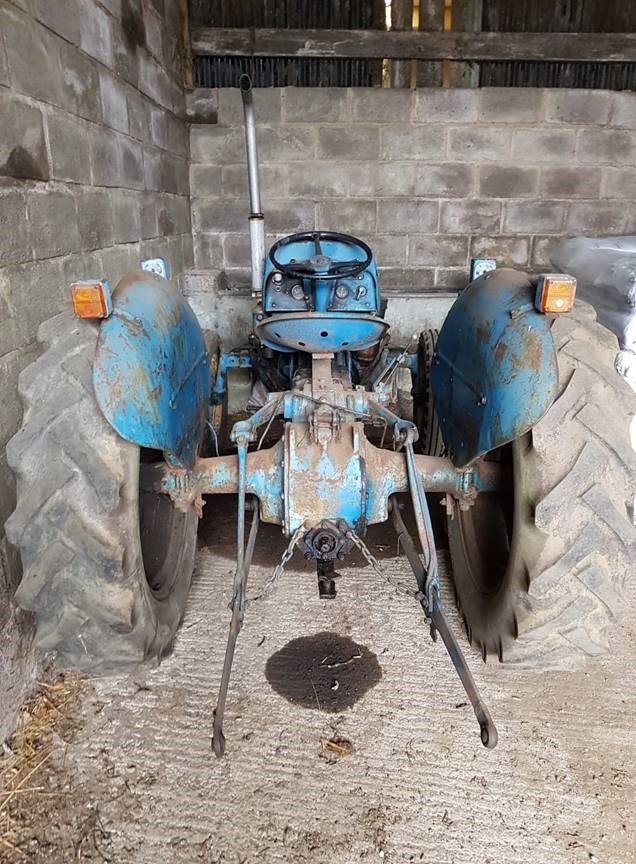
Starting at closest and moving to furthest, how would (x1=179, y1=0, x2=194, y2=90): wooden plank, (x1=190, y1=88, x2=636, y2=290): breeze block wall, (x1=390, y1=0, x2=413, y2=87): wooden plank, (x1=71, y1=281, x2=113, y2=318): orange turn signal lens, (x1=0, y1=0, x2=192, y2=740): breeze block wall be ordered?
(x1=71, y1=281, x2=113, y2=318): orange turn signal lens, (x1=0, y1=0, x2=192, y2=740): breeze block wall, (x1=179, y1=0, x2=194, y2=90): wooden plank, (x1=390, y1=0, x2=413, y2=87): wooden plank, (x1=190, y1=88, x2=636, y2=290): breeze block wall

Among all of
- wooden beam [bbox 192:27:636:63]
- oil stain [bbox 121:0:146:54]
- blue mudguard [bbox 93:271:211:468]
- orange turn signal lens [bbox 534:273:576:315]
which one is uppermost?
wooden beam [bbox 192:27:636:63]

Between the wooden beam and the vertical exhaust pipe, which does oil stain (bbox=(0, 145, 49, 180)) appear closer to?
the vertical exhaust pipe

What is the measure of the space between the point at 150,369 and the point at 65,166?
1.17 metres

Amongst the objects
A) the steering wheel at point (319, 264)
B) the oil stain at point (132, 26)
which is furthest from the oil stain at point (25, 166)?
the oil stain at point (132, 26)

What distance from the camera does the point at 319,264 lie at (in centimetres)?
243

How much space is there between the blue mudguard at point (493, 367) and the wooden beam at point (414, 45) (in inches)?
115

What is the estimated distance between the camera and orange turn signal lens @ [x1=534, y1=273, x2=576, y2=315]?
166 cm

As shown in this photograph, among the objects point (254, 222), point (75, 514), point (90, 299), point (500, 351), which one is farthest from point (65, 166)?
point (500, 351)

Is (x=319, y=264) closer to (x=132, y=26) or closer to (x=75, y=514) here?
(x=75, y=514)

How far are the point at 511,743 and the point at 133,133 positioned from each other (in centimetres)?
313

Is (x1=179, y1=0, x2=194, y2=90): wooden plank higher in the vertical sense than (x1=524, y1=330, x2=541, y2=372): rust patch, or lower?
higher

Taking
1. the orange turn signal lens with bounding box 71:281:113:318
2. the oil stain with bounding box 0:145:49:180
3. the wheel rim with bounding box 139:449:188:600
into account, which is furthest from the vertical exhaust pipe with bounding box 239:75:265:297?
the orange turn signal lens with bounding box 71:281:113:318

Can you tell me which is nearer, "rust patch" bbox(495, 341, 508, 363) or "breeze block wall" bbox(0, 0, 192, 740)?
"rust patch" bbox(495, 341, 508, 363)

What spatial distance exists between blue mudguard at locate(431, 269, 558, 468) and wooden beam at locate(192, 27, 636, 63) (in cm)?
293
